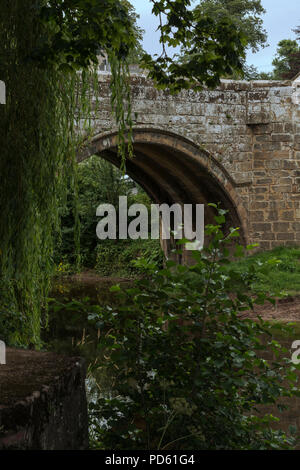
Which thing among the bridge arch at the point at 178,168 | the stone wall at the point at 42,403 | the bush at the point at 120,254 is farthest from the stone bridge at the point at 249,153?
the stone wall at the point at 42,403

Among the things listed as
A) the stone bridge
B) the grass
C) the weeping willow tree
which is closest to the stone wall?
the weeping willow tree

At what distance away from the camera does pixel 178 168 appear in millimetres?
11273

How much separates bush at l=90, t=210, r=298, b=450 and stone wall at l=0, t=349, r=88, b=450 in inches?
11.6

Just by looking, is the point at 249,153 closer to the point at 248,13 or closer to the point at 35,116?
the point at 35,116

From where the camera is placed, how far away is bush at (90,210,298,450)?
267 centimetres

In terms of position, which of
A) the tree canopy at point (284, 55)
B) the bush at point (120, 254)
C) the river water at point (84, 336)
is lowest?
the river water at point (84, 336)

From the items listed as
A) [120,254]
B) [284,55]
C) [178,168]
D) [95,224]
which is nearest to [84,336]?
[178,168]

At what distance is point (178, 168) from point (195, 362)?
8.72 m

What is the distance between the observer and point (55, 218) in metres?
3.13

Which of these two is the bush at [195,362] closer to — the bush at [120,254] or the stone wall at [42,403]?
the stone wall at [42,403]

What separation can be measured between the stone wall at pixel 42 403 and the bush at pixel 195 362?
0.30m

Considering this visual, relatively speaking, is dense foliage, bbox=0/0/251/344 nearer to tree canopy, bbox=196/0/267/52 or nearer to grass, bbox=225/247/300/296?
grass, bbox=225/247/300/296

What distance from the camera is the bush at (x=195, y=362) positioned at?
2666mm

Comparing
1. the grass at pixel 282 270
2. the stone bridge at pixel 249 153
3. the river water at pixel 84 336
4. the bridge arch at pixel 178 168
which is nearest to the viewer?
the river water at pixel 84 336
